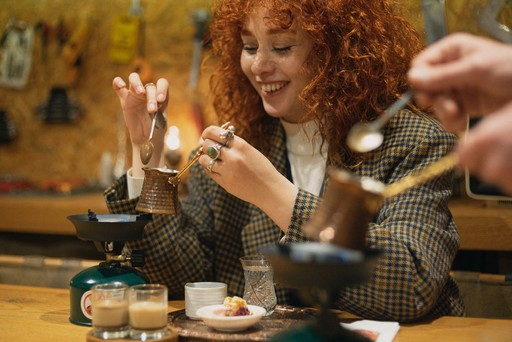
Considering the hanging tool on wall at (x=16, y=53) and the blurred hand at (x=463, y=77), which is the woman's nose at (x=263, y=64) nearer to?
the blurred hand at (x=463, y=77)

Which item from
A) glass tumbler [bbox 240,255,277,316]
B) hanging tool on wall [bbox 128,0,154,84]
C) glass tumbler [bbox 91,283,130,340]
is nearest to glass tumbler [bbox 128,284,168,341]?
glass tumbler [bbox 91,283,130,340]

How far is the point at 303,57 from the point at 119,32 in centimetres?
243

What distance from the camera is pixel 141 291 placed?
1446 millimetres

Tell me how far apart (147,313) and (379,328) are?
1.88 ft

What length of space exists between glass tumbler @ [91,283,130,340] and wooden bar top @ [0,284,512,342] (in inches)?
6.5

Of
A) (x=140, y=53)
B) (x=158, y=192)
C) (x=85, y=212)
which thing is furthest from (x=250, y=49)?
(x=140, y=53)

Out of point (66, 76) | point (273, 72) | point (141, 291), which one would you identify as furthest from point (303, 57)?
point (66, 76)

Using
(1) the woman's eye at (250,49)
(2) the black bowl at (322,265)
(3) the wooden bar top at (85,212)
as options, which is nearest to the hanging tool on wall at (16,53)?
(3) the wooden bar top at (85,212)

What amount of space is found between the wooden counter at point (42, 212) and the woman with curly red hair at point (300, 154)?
1.29 metres

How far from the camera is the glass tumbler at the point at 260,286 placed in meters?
1.70

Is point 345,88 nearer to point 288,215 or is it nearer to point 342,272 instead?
point 288,215

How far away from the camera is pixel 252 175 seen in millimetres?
1754

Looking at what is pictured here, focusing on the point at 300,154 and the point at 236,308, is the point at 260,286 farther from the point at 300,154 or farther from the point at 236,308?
the point at 300,154

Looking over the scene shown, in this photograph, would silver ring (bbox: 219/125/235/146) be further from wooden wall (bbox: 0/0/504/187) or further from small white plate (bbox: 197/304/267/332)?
wooden wall (bbox: 0/0/504/187)
